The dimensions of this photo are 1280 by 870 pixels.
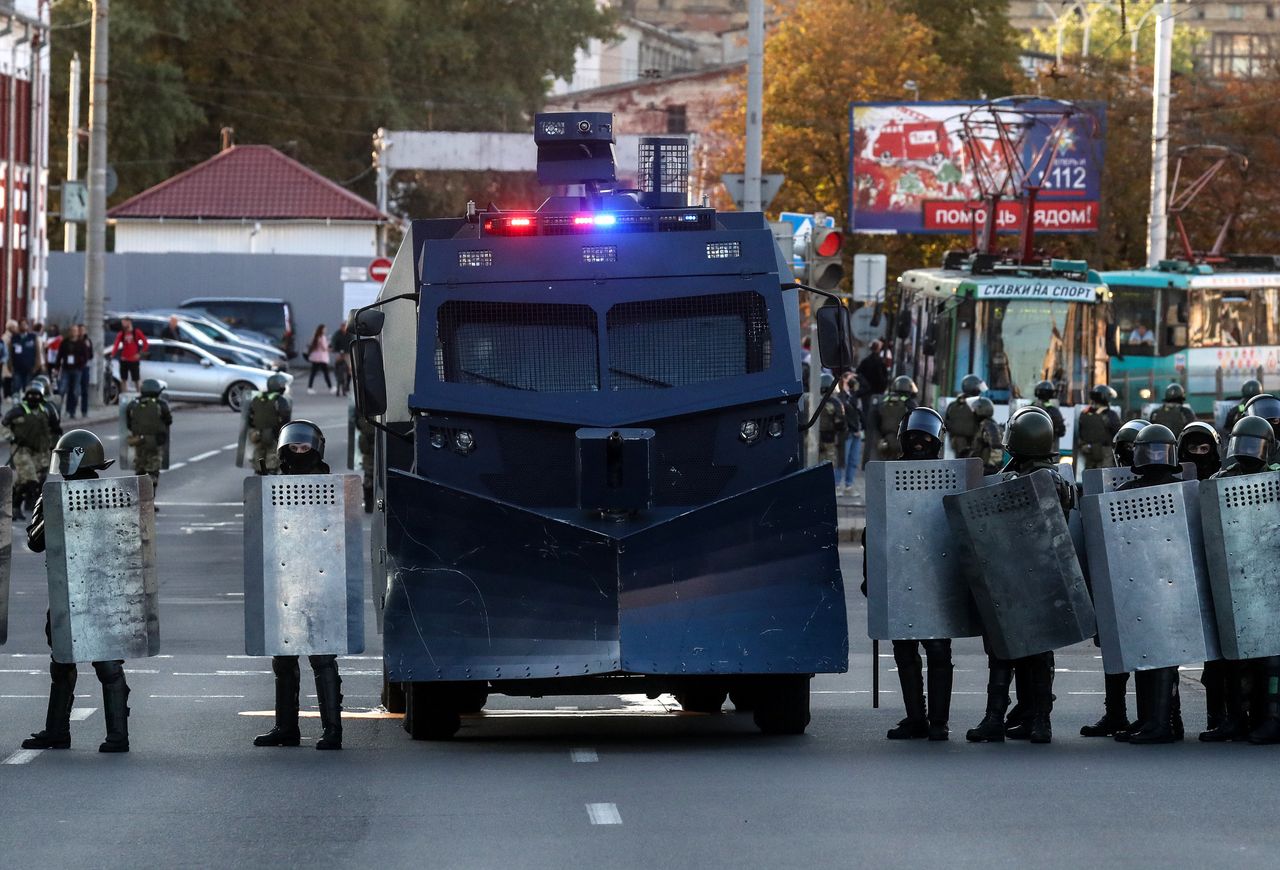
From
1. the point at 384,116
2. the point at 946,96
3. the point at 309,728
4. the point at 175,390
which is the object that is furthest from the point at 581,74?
the point at 309,728

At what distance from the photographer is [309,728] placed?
1308 cm

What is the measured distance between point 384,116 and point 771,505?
219ft

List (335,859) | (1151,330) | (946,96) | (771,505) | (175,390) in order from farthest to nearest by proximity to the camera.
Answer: (946,96), (175,390), (1151,330), (771,505), (335,859)

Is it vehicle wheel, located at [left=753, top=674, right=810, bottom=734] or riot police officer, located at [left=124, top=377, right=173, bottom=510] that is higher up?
riot police officer, located at [left=124, top=377, right=173, bottom=510]

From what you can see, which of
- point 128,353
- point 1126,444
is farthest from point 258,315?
point 1126,444

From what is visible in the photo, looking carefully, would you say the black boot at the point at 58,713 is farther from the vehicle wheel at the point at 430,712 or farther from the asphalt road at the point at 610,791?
the vehicle wheel at the point at 430,712

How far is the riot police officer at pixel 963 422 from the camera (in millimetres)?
25156

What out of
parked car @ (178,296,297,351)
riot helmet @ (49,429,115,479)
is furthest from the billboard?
riot helmet @ (49,429,115,479)

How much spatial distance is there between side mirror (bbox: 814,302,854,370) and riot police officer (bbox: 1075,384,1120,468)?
43.4 feet

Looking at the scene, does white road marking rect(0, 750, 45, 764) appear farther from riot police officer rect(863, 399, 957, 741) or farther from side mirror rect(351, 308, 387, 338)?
riot police officer rect(863, 399, 957, 741)

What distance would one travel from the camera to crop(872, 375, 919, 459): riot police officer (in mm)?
26719

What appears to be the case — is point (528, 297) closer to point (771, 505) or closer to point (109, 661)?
point (771, 505)

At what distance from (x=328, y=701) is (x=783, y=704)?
2277 mm

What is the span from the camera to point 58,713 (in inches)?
470
